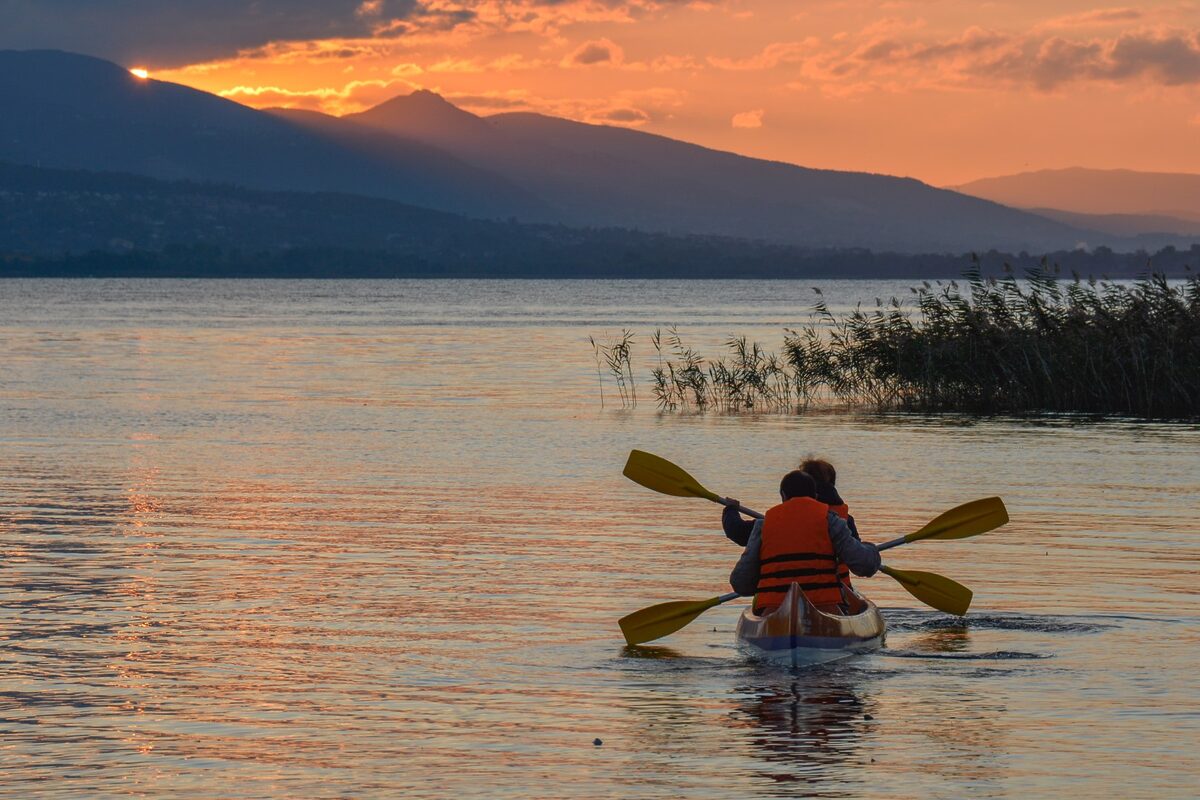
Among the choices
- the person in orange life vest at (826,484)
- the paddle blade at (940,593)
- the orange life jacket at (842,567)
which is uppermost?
the person in orange life vest at (826,484)

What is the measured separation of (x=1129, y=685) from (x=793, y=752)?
3.46m

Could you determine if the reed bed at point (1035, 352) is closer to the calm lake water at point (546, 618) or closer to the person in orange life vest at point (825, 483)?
the calm lake water at point (546, 618)

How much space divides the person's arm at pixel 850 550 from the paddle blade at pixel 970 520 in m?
2.71

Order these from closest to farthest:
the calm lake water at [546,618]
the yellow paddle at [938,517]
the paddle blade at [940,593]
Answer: the calm lake water at [546,618] → the paddle blade at [940,593] → the yellow paddle at [938,517]

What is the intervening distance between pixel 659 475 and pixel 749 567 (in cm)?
309

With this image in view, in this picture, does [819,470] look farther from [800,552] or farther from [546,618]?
[546,618]

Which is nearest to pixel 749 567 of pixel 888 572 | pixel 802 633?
pixel 802 633

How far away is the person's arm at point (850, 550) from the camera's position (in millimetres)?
13719

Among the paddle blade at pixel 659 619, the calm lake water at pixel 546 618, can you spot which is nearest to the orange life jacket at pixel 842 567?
the calm lake water at pixel 546 618

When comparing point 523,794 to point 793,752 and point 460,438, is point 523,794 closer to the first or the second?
point 793,752

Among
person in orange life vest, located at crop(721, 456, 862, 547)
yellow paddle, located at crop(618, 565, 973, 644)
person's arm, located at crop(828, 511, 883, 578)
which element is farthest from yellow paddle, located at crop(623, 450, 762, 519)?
person's arm, located at crop(828, 511, 883, 578)

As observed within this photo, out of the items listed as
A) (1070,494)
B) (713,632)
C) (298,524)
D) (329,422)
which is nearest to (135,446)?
(329,422)

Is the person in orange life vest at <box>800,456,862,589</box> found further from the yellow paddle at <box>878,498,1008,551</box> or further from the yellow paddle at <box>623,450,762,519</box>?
the yellow paddle at <box>623,450,762,519</box>

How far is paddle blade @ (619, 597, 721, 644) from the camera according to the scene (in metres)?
14.8
